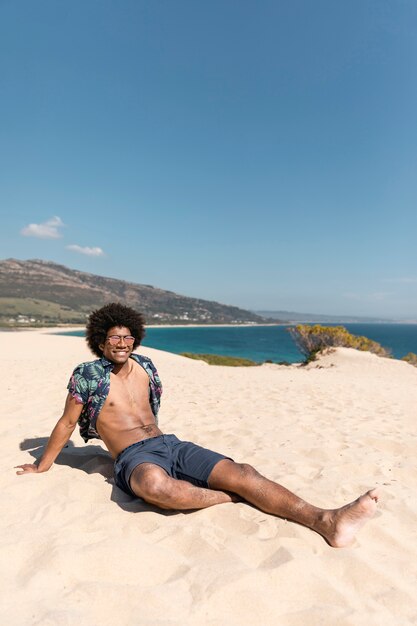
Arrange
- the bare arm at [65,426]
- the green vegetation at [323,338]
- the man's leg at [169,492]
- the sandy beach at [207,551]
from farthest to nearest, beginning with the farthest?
the green vegetation at [323,338]
the bare arm at [65,426]
the man's leg at [169,492]
the sandy beach at [207,551]

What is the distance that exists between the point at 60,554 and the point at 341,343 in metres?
28.9

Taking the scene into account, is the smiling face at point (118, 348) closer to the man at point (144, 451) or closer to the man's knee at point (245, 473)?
the man at point (144, 451)

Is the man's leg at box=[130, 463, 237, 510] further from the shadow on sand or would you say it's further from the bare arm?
the bare arm

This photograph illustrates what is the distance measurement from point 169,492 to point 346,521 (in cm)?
128

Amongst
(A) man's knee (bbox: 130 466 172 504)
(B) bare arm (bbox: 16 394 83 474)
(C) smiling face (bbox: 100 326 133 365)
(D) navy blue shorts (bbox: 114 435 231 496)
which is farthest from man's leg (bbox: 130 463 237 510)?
(C) smiling face (bbox: 100 326 133 365)

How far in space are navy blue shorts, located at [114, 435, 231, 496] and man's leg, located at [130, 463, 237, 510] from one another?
0.11 m

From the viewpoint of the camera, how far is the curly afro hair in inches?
153

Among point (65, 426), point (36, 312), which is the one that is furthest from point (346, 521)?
point (36, 312)

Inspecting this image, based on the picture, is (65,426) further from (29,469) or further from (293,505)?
(293,505)

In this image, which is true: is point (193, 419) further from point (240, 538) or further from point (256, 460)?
point (240, 538)

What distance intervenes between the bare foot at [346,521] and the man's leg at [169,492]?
0.77 meters

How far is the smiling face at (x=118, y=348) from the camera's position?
3697mm

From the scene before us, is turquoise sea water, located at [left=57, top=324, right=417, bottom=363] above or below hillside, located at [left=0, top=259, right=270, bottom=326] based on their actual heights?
below

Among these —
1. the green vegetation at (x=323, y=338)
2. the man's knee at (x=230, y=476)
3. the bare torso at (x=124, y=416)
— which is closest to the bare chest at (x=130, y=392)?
the bare torso at (x=124, y=416)
